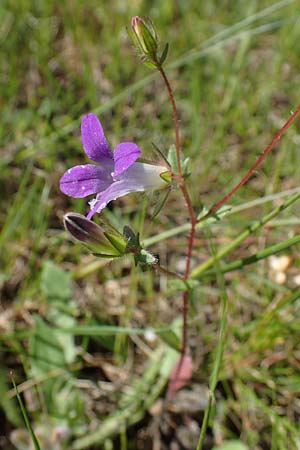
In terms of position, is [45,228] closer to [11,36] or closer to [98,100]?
[98,100]

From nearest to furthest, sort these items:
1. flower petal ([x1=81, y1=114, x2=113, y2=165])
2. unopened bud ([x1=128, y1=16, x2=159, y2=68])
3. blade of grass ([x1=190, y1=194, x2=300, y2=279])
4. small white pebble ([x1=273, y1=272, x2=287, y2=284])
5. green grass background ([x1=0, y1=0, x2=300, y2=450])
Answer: flower petal ([x1=81, y1=114, x2=113, y2=165]), unopened bud ([x1=128, y1=16, x2=159, y2=68]), blade of grass ([x1=190, y1=194, x2=300, y2=279]), green grass background ([x1=0, y1=0, x2=300, y2=450]), small white pebble ([x1=273, y1=272, x2=287, y2=284])

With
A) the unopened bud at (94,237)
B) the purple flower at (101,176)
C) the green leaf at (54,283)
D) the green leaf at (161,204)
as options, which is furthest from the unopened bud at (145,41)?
the green leaf at (54,283)

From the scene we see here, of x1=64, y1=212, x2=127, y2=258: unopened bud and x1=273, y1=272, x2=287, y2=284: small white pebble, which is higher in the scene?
x1=64, y1=212, x2=127, y2=258: unopened bud

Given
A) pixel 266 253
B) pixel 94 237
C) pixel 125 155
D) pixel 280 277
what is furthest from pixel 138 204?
pixel 125 155

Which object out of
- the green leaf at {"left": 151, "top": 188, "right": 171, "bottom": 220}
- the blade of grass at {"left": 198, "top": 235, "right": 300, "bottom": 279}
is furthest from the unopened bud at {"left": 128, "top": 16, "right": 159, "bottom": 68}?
the blade of grass at {"left": 198, "top": 235, "right": 300, "bottom": 279}

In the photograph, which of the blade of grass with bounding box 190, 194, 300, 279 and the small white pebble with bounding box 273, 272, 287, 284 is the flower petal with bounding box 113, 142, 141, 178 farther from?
the small white pebble with bounding box 273, 272, 287, 284

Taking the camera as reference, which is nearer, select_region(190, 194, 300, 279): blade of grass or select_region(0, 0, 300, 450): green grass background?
select_region(190, 194, 300, 279): blade of grass

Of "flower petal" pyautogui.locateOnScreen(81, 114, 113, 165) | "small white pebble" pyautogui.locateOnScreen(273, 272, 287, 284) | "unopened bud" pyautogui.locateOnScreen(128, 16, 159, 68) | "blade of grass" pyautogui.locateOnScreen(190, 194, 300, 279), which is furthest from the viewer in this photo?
"small white pebble" pyautogui.locateOnScreen(273, 272, 287, 284)
